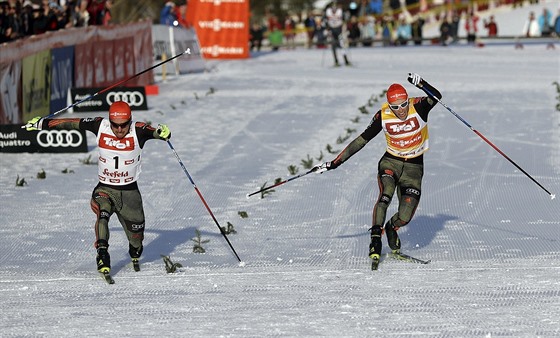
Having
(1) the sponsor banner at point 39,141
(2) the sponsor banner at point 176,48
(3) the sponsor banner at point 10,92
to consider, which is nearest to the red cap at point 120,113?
(1) the sponsor banner at point 39,141

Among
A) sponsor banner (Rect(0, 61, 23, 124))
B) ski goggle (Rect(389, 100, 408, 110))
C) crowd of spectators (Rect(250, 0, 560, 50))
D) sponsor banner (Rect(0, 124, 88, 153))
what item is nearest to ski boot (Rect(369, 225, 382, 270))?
ski goggle (Rect(389, 100, 408, 110))

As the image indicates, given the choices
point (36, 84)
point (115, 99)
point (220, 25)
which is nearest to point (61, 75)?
point (115, 99)

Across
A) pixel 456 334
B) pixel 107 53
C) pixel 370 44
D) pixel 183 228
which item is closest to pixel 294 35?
pixel 370 44

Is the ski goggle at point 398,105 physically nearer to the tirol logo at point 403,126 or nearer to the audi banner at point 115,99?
the tirol logo at point 403,126

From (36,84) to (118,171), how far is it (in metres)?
10.8

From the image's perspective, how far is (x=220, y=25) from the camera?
36.1m

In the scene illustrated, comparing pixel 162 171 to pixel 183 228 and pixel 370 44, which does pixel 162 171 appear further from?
pixel 370 44

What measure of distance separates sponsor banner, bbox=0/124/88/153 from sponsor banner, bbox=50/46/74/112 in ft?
13.3

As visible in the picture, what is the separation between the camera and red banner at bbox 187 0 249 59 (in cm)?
3556

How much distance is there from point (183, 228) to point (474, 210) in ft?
10.1

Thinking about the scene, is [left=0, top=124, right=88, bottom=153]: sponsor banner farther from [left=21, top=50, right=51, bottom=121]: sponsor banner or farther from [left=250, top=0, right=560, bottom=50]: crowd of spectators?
[left=250, top=0, right=560, bottom=50]: crowd of spectators

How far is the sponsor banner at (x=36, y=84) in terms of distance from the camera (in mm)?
19266

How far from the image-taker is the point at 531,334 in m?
7.68

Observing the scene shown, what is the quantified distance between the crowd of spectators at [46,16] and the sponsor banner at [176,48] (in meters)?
2.29
